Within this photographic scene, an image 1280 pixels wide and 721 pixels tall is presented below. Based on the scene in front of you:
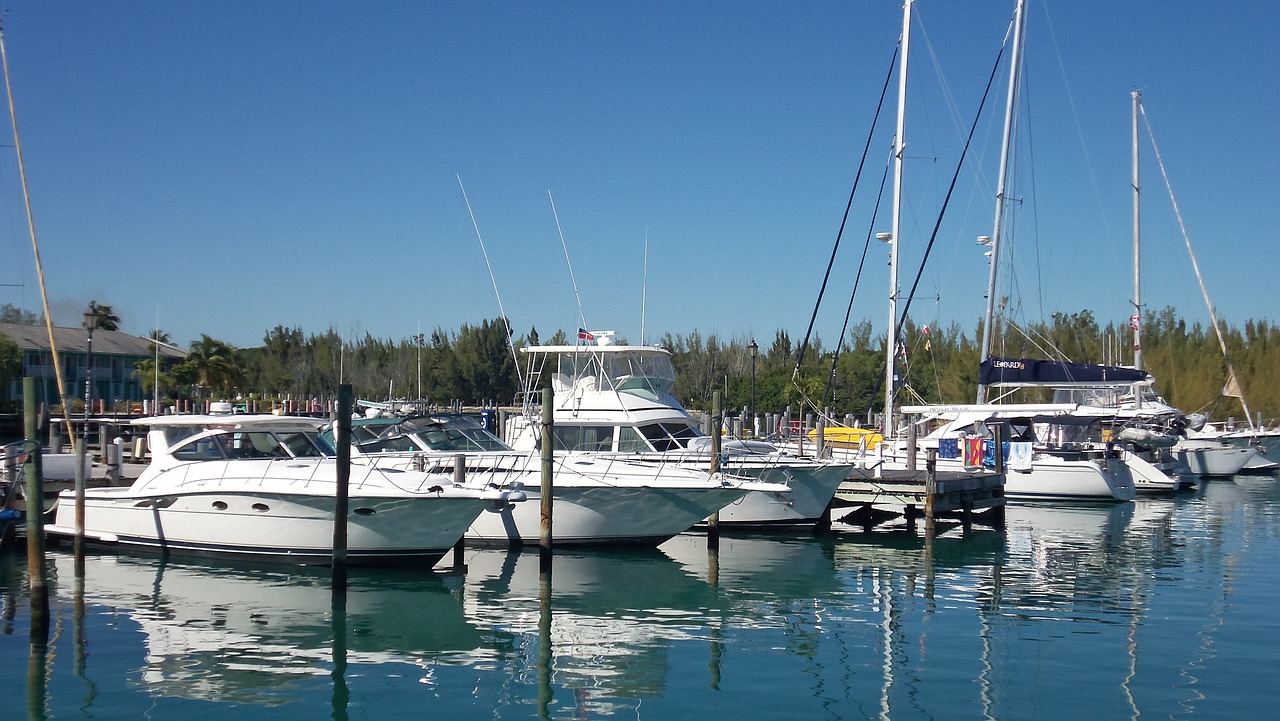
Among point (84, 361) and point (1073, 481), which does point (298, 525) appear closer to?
point (1073, 481)

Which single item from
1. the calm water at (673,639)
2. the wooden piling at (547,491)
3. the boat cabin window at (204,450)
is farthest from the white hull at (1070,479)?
the boat cabin window at (204,450)

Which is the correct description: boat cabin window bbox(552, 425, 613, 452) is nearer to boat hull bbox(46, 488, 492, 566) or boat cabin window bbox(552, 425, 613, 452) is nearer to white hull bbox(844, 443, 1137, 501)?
boat hull bbox(46, 488, 492, 566)

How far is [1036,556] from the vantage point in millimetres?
21312

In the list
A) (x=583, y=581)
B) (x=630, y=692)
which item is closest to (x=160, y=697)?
(x=630, y=692)

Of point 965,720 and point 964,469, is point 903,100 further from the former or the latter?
point 965,720

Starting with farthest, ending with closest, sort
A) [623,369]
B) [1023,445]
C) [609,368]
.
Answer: [1023,445], [623,369], [609,368]

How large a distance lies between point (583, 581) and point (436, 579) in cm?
231

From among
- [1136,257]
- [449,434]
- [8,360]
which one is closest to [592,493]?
[449,434]

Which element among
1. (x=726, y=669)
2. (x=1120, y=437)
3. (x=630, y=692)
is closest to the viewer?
(x=630, y=692)

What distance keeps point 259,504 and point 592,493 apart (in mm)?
5612

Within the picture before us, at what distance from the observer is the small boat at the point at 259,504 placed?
679 inches

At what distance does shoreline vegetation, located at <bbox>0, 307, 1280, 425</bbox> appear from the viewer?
53281 mm

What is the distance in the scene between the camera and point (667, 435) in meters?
23.9

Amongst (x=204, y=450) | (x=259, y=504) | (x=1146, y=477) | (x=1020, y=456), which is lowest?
(x=1146, y=477)
